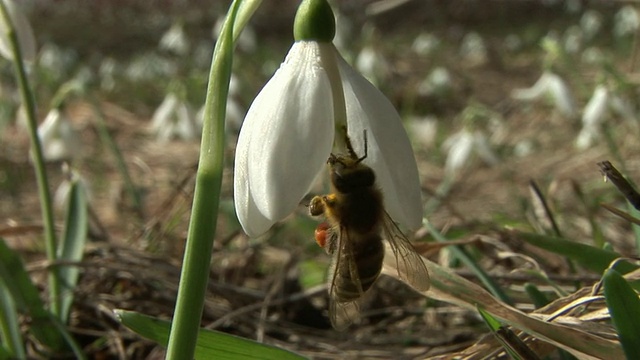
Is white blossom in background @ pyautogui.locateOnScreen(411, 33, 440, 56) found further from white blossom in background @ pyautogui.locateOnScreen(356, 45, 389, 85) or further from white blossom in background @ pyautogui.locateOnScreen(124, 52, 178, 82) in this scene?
white blossom in background @ pyautogui.locateOnScreen(356, 45, 389, 85)

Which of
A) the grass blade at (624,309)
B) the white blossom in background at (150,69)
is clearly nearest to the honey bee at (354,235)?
the grass blade at (624,309)

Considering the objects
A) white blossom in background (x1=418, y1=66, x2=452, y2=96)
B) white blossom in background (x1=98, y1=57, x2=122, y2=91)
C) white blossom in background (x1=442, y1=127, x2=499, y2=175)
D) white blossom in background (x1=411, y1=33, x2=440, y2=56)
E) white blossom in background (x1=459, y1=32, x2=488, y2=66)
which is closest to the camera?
white blossom in background (x1=442, y1=127, x2=499, y2=175)

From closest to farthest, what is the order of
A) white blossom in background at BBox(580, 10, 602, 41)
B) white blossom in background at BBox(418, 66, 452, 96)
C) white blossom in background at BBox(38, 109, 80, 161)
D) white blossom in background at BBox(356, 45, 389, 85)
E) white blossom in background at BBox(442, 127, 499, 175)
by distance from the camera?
white blossom in background at BBox(38, 109, 80, 161) → white blossom in background at BBox(442, 127, 499, 175) → white blossom in background at BBox(356, 45, 389, 85) → white blossom in background at BBox(418, 66, 452, 96) → white blossom in background at BBox(580, 10, 602, 41)

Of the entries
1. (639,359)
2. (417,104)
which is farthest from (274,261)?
(417,104)

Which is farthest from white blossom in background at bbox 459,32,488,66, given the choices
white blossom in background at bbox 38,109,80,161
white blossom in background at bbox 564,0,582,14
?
white blossom in background at bbox 38,109,80,161

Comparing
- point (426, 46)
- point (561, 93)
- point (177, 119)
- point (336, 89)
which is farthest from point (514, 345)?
point (426, 46)

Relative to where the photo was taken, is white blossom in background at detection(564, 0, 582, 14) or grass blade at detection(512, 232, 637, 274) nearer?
grass blade at detection(512, 232, 637, 274)

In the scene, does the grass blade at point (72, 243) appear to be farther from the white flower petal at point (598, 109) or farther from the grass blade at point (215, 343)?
the white flower petal at point (598, 109)
